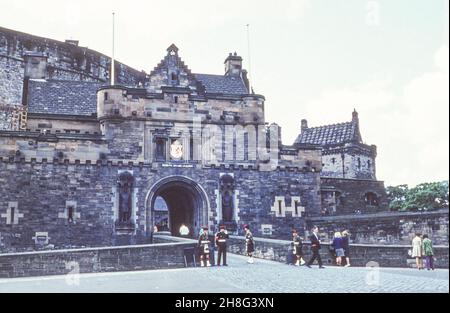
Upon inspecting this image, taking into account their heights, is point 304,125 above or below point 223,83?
above

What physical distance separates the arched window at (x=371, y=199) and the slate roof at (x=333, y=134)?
11.3 m

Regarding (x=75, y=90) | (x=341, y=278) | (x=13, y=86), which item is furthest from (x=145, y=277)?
(x=13, y=86)

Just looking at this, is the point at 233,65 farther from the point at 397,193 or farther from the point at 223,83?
the point at 397,193

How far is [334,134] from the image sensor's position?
50.1m

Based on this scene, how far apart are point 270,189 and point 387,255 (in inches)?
368

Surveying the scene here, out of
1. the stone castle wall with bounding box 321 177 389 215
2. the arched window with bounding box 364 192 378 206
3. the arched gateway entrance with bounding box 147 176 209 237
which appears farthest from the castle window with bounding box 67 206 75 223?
the arched window with bounding box 364 192 378 206

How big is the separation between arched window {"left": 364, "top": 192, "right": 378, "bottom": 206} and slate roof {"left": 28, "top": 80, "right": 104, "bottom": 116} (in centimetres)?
1763

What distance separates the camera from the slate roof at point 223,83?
109 feet

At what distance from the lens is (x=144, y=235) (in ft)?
86.9

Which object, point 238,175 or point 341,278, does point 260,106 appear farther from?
point 341,278

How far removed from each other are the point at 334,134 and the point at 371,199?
45.2ft

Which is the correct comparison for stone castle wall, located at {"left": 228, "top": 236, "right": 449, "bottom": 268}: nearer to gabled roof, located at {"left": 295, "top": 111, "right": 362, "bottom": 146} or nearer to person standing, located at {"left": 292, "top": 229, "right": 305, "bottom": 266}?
person standing, located at {"left": 292, "top": 229, "right": 305, "bottom": 266}

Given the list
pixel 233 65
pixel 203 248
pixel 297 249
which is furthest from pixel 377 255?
pixel 233 65

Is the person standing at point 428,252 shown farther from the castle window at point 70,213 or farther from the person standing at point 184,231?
the castle window at point 70,213
